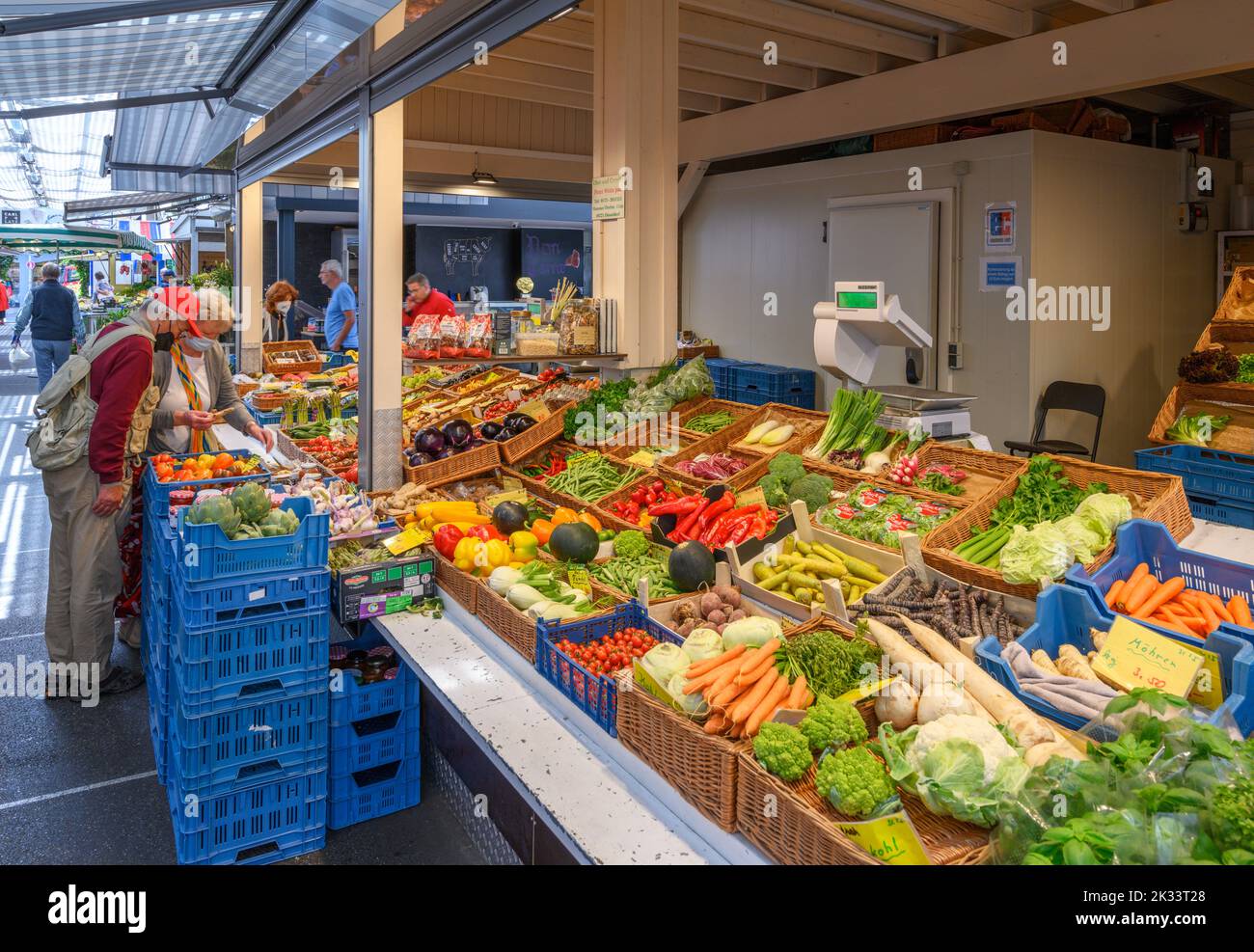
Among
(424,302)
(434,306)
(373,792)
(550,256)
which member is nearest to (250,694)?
(373,792)

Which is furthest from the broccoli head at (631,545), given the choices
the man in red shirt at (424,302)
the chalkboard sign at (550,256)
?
the chalkboard sign at (550,256)

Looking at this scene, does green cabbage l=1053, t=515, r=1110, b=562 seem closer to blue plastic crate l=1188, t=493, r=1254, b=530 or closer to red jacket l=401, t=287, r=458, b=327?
blue plastic crate l=1188, t=493, r=1254, b=530

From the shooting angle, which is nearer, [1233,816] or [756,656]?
[1233,816]

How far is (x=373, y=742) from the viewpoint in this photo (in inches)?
148

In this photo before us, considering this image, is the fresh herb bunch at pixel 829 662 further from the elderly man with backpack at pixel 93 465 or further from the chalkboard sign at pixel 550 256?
the chalkboard sign at pixel 550 256

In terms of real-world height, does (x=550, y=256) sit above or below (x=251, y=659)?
above

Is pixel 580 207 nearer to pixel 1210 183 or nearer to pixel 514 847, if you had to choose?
pixel 1210 183

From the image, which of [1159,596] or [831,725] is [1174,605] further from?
[831,725]

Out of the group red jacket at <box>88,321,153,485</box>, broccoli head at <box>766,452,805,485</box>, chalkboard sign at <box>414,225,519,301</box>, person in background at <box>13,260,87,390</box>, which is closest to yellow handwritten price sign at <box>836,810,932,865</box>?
broccoli head at <box>766,452,805,485</box>

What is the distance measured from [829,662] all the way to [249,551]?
2079mm

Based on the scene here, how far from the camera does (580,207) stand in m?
16.8

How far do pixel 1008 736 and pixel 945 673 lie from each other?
26 centimetres
